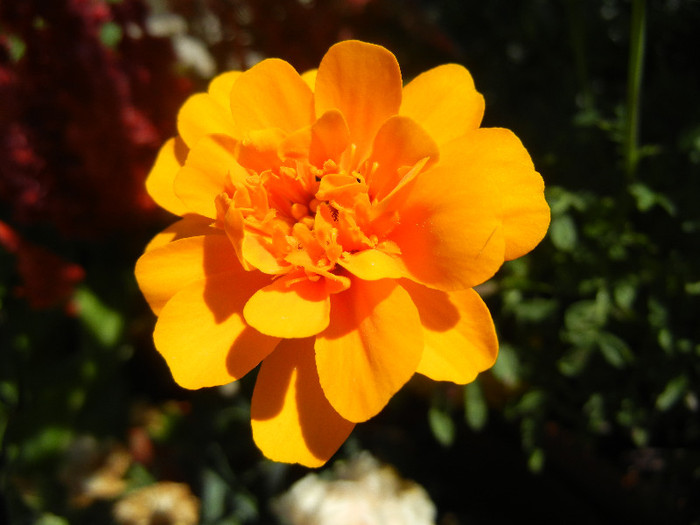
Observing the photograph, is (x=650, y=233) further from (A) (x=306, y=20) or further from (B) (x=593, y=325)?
(A) (x=306, y=20)

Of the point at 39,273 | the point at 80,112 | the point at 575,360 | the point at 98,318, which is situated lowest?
the point at 98,318

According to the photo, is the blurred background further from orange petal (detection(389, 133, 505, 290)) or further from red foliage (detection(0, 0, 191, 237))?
orange petal (detection(389, 133, 505, 290))

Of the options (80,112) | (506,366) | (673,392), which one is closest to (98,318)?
(80,112)

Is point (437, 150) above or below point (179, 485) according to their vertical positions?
above

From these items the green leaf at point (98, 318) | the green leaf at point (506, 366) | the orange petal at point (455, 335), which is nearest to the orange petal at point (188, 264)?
the orange petal at point (455, 335)

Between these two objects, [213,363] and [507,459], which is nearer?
[213,363]

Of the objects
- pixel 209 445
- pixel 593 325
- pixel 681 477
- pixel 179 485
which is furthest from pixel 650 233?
pixel 179 485

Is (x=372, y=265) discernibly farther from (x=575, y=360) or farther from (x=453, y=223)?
(x=575, y=360)

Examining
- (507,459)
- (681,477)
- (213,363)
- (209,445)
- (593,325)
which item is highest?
(213,363)

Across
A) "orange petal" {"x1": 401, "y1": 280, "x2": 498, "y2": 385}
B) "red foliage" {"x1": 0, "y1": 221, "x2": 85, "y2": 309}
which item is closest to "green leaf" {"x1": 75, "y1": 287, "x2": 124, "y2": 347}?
"red foliage" {"x1": 0, "y1": 221, "x2": 85, "y2": 309}
